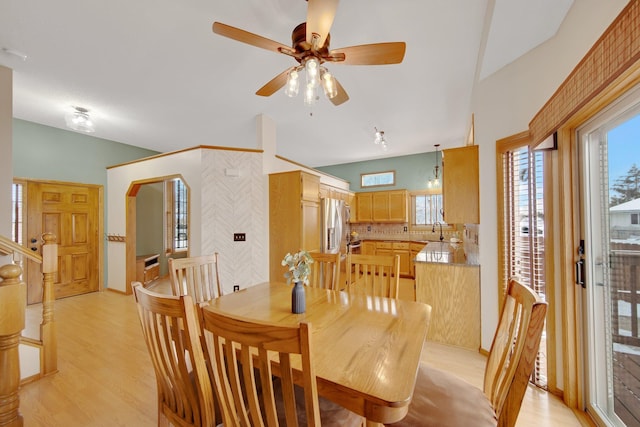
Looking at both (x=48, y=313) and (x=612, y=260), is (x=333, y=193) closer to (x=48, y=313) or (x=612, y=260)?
(x=612, y=260)

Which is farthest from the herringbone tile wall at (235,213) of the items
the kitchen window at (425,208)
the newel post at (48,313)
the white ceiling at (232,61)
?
the kitchen window at (425,208)

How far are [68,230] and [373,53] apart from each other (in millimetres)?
5570

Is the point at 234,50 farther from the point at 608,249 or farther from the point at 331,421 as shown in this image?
the point at 608,249

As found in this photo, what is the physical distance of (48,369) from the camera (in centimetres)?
217

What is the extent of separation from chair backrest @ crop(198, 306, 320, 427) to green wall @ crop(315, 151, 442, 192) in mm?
5869

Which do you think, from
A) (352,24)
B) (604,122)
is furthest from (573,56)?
(352,24)

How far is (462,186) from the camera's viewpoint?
8.66 feet

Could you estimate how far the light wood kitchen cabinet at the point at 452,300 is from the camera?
2.53 meters

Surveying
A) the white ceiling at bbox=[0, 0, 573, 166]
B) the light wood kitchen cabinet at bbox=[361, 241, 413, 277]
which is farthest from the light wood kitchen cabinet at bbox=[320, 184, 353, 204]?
the light wood kitchen cabinet at bbox=[361, 241, 413, 277]

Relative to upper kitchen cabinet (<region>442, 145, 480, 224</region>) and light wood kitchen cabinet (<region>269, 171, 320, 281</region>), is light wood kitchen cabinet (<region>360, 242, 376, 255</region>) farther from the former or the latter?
upper kitchen cabinet (<region>442, 145, 480, 224</region>)

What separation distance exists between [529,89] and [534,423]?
2408mm

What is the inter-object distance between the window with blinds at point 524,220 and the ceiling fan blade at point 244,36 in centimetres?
207

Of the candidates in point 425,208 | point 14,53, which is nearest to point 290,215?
point 14,53

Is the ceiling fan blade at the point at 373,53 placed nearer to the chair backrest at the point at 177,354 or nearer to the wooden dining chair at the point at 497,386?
the wooden dining chair at the point at 497,386
